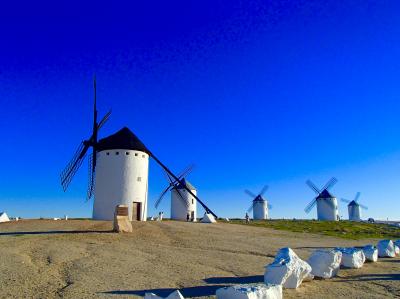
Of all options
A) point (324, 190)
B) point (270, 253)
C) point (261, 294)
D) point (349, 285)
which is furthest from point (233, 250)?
point (324, 190)

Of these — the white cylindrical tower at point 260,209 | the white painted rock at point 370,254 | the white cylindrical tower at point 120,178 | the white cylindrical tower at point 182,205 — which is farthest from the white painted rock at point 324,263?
the white cylindrical tower at point 260,209

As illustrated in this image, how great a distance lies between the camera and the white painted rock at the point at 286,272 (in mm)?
9688

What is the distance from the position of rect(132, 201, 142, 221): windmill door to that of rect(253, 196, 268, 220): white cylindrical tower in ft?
186

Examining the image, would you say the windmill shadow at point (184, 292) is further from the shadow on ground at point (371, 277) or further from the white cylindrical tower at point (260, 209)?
the white cylindrical tower at point (260, 209)

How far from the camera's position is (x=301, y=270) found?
1007cm

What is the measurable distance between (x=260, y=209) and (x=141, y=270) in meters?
76.5

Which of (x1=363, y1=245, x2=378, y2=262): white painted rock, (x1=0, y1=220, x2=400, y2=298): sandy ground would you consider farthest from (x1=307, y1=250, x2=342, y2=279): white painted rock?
(x1=363, y1=245, x2=378, y2=262): white painted rock

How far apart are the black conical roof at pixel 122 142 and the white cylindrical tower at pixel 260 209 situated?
56.8 meters

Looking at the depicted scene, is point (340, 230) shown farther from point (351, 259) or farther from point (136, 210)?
point (351, 259)

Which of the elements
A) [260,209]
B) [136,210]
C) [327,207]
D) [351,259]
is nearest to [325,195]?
[327,207]

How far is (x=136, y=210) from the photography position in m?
31.6

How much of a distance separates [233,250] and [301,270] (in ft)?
21.8

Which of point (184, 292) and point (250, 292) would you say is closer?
point (250, 292)

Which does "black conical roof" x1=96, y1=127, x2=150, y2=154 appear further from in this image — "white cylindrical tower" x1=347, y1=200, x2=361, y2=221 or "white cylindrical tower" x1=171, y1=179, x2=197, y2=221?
"white cylindrical tower" x1=347, y1=200, x2=361, y2=221
